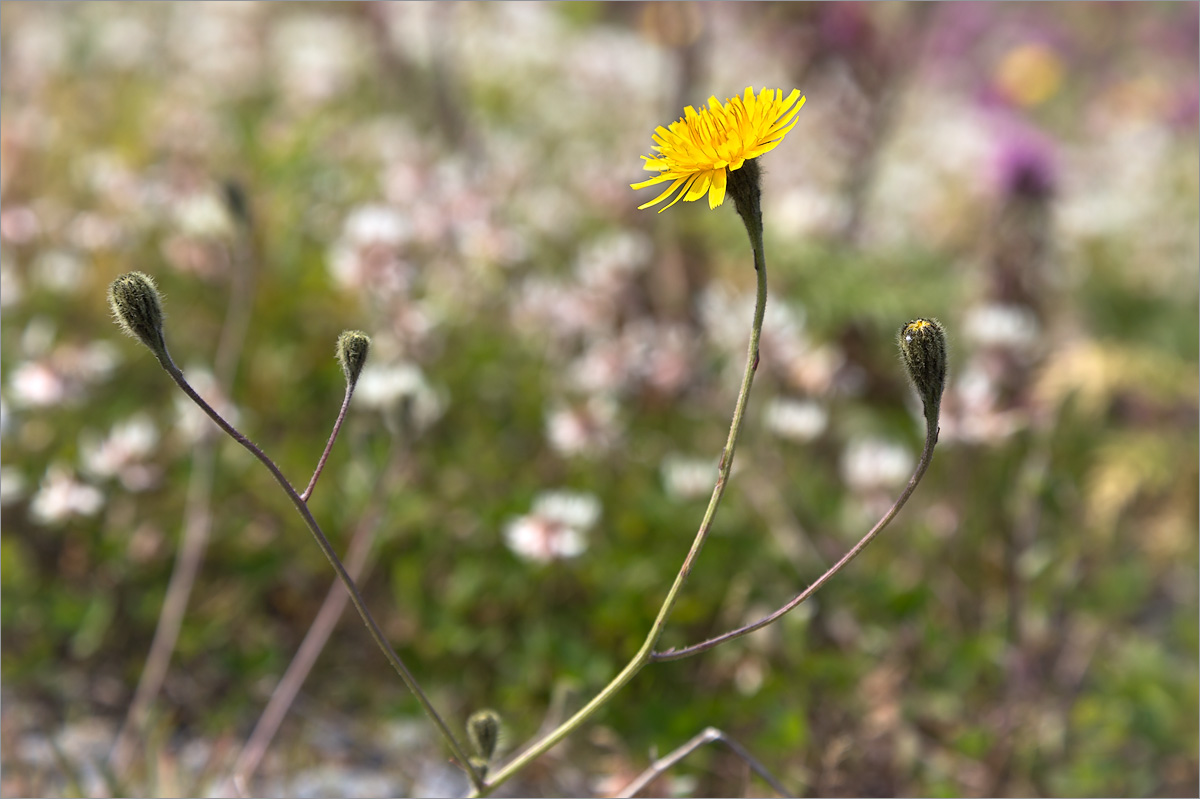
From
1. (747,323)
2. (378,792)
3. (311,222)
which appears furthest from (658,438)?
(311,222)

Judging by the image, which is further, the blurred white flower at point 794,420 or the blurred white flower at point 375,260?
the blurred white flower at point 375,260

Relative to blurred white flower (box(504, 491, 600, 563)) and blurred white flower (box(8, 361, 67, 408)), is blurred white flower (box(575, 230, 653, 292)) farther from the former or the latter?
blurred white flower (box(8, 361, 67, 408))

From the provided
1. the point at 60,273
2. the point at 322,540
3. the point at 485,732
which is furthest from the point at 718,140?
the point at 60,273

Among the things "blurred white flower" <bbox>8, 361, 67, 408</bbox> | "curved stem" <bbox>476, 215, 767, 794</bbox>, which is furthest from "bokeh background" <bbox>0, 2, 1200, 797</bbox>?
"curved stem" <bbox>476, 215, 767, 794</bbox>

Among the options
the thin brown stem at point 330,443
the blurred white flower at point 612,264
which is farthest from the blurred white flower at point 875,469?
the thin brown stem at point 330,443

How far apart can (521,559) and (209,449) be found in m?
0.74

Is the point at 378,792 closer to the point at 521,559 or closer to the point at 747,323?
the point at 521,559

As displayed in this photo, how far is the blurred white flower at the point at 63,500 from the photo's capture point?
6.28 feet

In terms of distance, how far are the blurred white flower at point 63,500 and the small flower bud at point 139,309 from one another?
1199 mm

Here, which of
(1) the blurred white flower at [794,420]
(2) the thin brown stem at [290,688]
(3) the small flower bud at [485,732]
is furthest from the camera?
(1) the blurred white flower at [794,420]

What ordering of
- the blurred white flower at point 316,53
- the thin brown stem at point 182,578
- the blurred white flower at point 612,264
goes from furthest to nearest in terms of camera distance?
the blurred white flower at point 316,53 < the blurred white flower at point 612,264 < the thin brown stem at point 182,578

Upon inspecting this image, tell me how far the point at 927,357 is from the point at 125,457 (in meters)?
1.77

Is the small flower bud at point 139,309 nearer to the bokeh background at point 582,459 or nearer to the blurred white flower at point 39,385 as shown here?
the bokeh background at point 582,459

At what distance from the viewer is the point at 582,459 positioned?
2.43 m
